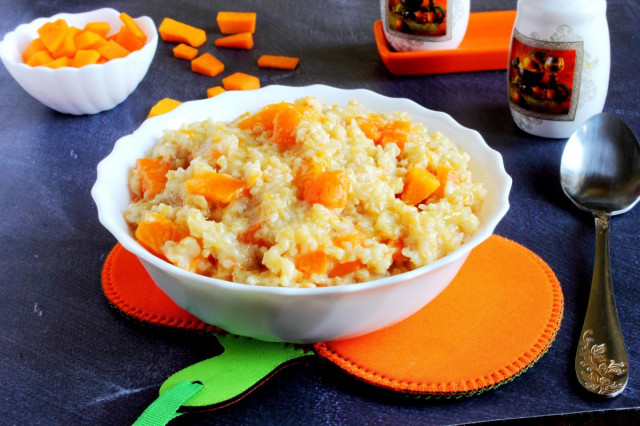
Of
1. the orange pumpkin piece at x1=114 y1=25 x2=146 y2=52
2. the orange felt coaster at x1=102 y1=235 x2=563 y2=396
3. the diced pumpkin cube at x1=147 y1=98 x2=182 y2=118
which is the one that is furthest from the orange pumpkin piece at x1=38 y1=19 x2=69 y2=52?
the orange felt coaster at x1=102 y1=235 x2=563 y2=396

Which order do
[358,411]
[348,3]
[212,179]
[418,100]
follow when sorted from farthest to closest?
[348,3]
[418,100]
[212,179]
[358,411]

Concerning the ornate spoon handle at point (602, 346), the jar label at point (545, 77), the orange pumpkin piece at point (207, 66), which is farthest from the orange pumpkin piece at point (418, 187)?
the orange pumpkin piece at point (207, 66)

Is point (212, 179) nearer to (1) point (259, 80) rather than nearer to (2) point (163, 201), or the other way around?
(2) point (163, 201)

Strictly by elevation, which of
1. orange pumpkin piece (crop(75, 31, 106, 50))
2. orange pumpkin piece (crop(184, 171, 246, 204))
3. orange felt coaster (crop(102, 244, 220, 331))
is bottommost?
orange felt coaster (crop(102, 244, 220, 331))

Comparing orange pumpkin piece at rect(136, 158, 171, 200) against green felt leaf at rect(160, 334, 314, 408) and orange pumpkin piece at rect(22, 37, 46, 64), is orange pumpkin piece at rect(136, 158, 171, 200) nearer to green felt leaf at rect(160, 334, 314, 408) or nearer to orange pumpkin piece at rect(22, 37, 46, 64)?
green felt leaf at rect(160, 334, 314, 408)

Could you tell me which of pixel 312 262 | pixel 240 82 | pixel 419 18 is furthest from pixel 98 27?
pixel 312 262

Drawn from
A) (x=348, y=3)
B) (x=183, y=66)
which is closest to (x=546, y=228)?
(x=183, y=66)

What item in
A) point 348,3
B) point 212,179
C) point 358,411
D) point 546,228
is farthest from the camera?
point 348,3
